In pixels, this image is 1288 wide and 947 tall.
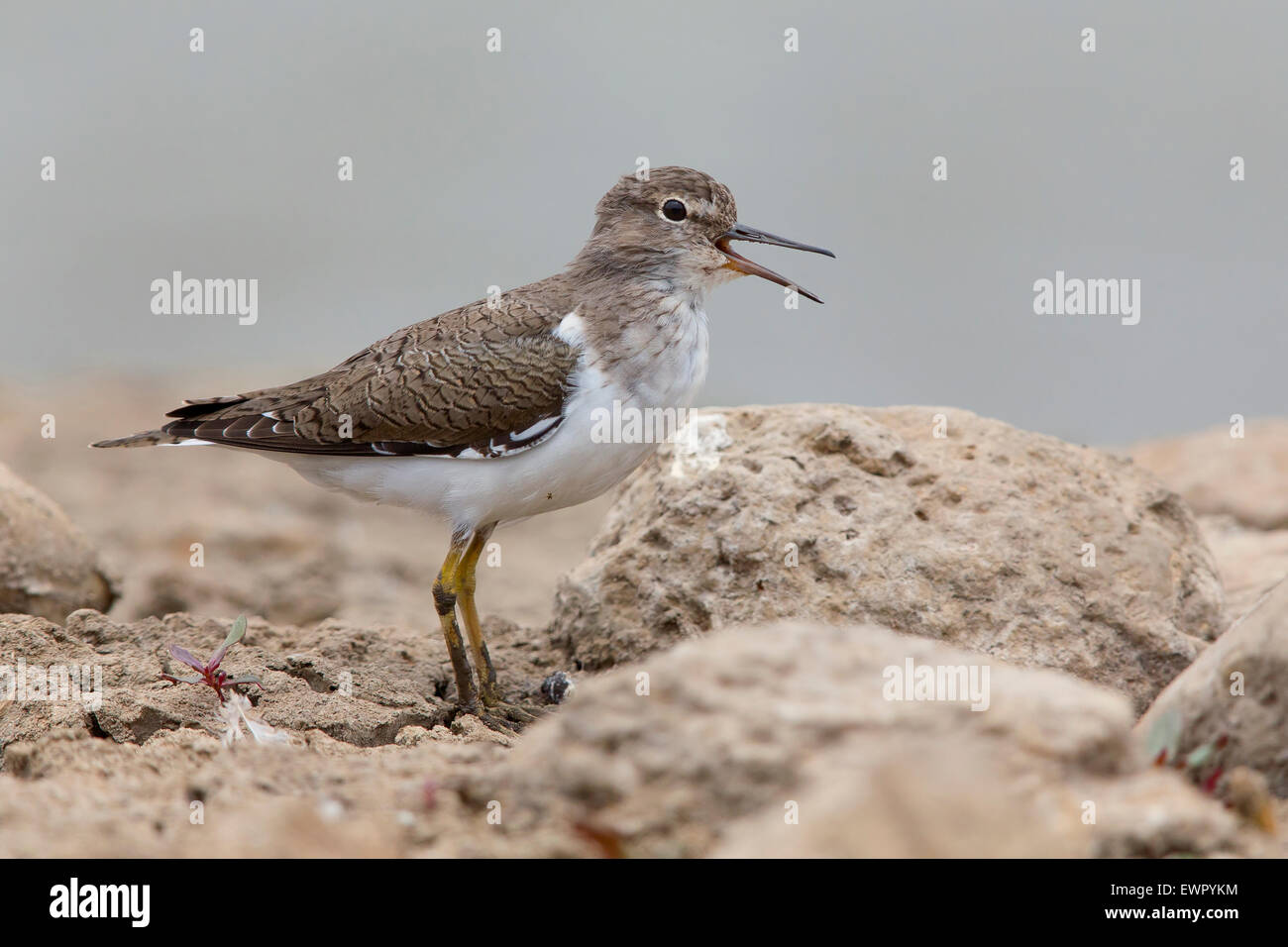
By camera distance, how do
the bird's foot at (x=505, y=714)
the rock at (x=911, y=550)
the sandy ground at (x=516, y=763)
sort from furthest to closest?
the bird's foot at (x=505, y=714) < the rock at (x=911, y=550) < the sandy ground at (x=516, y=763)

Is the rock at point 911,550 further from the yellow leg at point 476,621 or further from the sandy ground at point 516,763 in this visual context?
the sandy ground at point 516,763

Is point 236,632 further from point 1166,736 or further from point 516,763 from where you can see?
point 1166,736

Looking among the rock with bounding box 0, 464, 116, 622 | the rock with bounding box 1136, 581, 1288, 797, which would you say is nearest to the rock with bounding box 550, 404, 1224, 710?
the rock with bounding box 1136, 581, 1288, 797

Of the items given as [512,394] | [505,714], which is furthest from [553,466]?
[505,714]

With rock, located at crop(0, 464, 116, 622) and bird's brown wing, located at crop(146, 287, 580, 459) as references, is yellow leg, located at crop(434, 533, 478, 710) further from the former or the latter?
rock, located at crop(0, 464, 116, 622)

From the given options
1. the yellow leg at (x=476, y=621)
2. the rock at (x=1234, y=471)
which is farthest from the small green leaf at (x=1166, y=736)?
the rock at (x=1234, y=471)

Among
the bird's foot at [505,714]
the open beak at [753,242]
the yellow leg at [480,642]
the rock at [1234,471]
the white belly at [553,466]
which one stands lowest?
the bird's foot at [505,714]
